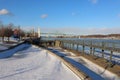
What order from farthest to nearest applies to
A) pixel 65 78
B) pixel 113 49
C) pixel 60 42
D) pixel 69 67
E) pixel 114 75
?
pixel 60 42, pixel 113 49, pixel 69 67, pixel 114 75, pixel 65 78

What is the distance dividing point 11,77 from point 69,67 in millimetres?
4593

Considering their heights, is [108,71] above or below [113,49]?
below

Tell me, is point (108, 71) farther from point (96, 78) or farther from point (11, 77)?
point (11, 77)

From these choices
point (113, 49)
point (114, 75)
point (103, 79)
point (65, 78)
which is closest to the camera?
point (65, 78)

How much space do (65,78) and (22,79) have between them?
2.13 meters

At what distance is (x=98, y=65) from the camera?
17672 mm

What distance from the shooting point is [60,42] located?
53.4 meters

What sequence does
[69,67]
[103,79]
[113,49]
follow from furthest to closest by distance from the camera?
[113,49] < [69,67] < [103,79]

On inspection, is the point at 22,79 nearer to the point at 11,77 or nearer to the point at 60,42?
the point at 11,77

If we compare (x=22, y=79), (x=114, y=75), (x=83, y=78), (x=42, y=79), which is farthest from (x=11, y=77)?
(x=114, y=75)

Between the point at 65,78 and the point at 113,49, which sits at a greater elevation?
the point at 113,49

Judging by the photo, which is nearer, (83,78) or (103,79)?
(83,78)

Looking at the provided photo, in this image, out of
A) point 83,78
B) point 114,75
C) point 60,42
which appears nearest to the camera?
point 83,78

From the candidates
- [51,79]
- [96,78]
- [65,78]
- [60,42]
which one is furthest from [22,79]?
[60,42]
